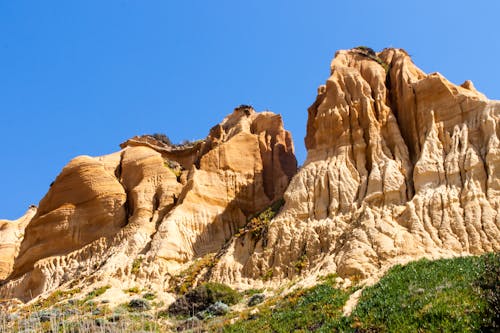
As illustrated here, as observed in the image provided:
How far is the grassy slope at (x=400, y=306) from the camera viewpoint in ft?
62.5

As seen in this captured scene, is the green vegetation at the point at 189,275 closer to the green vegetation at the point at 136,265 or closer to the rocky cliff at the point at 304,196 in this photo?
the rocky cliff at the point at 304,196

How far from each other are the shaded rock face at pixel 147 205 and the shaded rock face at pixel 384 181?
17.7ft

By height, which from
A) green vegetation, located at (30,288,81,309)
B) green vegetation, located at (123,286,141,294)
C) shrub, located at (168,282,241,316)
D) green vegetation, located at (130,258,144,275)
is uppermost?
green vegetation, located at (130,258,144,275)

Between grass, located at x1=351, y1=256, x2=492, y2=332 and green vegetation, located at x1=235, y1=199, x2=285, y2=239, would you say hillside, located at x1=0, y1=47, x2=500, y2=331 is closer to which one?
green vegetation, located at x1=235, y1=199, x2=285, y2=239

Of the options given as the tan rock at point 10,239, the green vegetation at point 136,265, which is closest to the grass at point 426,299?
the green vegetation at point 136,265

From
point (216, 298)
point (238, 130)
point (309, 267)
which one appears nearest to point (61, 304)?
point (216, 298)

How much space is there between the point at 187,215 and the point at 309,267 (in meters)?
11.4

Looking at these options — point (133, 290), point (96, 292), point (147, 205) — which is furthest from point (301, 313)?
point (147, 205)

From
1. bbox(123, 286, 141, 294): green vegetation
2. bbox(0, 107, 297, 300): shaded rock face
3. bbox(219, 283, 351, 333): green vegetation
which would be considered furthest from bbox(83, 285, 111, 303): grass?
bbox(219, 283, 351, 333): green vegetation

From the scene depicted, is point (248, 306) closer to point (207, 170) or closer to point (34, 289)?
point (207, 170)

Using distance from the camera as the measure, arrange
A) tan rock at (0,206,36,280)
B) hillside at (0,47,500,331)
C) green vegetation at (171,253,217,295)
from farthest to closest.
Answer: tan rock at (0,206,36,280) → green vegetation at (171,253,217,295) → hillside at (0,47,500,331)

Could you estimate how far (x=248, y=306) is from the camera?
95.6 feet

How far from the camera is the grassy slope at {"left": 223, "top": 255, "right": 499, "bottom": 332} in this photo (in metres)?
19.0

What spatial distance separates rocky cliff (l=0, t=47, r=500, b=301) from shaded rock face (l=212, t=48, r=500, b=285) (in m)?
0.07
